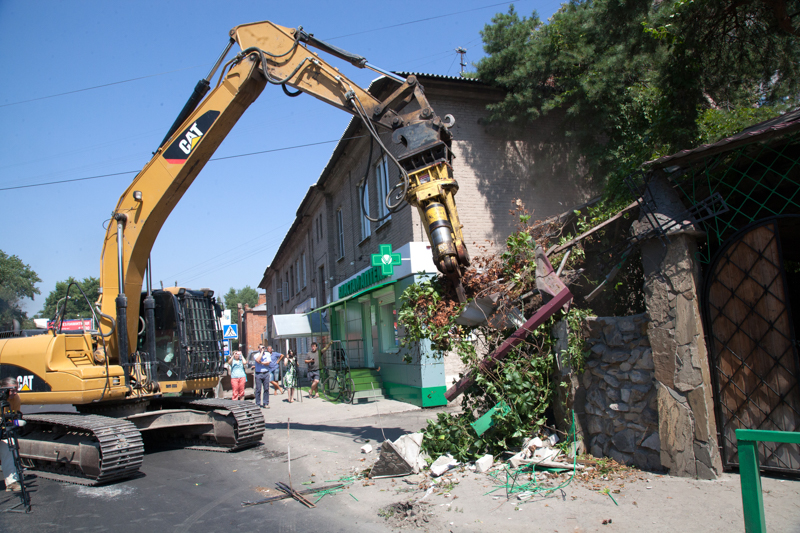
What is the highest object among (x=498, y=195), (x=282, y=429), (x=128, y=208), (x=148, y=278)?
(x=498, y=195)

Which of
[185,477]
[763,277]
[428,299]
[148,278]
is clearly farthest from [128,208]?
[763,277]

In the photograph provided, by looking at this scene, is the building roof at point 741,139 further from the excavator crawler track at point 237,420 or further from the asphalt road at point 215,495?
the excavator crawler track at point 237,420

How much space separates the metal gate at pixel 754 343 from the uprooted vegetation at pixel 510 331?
1.25 m

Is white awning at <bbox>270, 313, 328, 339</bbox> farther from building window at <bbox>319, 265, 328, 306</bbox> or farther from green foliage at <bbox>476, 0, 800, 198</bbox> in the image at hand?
green foliage at <bbox>476, 0, 800, 198</bbox>

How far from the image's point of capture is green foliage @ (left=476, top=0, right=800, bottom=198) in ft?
30.8

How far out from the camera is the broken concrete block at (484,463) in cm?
580

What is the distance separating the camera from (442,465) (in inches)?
233

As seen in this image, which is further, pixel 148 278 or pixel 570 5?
pixel 570 5

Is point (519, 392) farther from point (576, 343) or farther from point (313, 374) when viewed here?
point (313, 374)

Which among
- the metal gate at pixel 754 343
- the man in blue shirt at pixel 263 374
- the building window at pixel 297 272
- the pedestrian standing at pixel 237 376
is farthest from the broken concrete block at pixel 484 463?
the building window at pixel 297 272

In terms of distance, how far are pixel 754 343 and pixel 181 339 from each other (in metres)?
8.27

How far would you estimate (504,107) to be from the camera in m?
13.0

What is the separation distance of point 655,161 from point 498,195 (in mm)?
8023

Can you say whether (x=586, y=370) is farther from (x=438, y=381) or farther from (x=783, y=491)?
(x=438, y=381)
